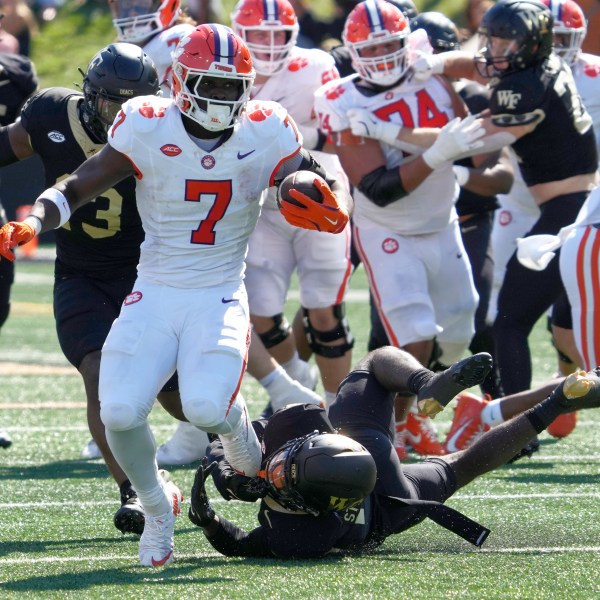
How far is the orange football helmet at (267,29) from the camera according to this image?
21.0 feet

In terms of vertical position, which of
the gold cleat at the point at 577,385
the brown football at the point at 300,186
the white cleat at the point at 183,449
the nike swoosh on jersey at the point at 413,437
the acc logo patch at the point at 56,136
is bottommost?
the nike swoosh on jersey at the point at 413,437

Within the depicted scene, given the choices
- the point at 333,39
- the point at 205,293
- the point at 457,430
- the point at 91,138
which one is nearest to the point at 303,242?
the point at 457,430

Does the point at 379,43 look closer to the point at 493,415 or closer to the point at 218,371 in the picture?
the point at 493,415

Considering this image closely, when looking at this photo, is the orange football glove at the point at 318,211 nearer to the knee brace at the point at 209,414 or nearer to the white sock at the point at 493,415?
the knee brace at the point at 209,414

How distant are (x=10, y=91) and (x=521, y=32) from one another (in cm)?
237

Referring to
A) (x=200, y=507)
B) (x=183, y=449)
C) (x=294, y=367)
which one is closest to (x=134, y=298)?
(x=200, y=507)

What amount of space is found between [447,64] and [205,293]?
2.39 metres

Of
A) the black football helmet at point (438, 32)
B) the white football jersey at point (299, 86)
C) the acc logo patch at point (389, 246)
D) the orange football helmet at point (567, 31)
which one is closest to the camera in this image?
the acc logo patch at point (389, 246)

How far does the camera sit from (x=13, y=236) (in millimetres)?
3814

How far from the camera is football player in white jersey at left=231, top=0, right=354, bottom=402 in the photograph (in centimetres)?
633

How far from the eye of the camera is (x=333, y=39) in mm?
11359

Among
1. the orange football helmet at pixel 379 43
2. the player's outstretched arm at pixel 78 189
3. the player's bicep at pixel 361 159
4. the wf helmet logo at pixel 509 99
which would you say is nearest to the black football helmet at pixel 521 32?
the wf helmet logo at pixel 509 99

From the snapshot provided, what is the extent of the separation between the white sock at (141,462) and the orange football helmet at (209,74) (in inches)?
37.7

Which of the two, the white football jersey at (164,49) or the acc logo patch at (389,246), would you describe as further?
the white football jersey at (164,49)
